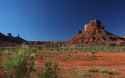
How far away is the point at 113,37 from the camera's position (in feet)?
436

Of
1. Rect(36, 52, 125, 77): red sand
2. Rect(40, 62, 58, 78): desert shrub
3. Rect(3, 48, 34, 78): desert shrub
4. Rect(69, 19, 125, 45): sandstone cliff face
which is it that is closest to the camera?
Rect(3, 48, 34, 78): desert shrub

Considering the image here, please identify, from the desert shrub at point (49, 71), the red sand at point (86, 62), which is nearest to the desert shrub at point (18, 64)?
the desert shrub at point (49, 71)

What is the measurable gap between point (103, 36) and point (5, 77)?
11712 centimetres

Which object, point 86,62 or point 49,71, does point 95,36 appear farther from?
point 49,71

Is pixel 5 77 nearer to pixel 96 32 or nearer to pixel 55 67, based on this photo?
pixel 55 67

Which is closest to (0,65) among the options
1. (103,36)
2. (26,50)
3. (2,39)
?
(26,50)

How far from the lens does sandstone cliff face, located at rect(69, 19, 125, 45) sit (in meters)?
128

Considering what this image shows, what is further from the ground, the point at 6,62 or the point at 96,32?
the point at 96,32

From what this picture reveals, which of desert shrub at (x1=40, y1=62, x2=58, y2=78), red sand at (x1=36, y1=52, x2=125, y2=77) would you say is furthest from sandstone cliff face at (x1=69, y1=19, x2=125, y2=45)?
desert shrub at (x1=40, y1=62, x2=58, y2=78)

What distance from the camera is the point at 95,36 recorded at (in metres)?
131

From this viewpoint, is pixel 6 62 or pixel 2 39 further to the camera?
pixel 2 39

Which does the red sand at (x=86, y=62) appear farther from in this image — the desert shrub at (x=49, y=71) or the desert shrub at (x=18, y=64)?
the desert shrub at (x=18, y=64)

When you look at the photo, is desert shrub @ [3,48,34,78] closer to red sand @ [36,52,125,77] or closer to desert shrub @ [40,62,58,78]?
desert shrub @ [40,62,58,78]

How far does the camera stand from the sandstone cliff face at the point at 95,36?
127738mm
